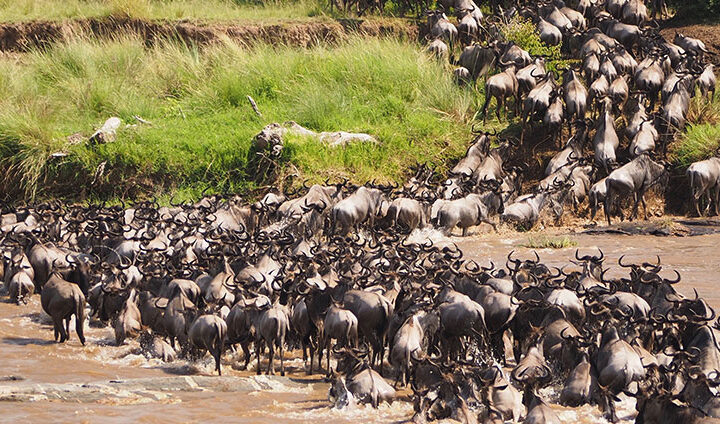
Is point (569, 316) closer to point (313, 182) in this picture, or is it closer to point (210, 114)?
point (313, 182)

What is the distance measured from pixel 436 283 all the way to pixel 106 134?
33.2 feet

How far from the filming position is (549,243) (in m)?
14.8

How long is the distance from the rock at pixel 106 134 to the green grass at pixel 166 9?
610 centimetres

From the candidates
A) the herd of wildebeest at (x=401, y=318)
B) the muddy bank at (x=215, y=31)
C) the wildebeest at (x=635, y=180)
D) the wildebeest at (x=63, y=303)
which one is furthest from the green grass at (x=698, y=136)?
the wildebeest at (x=63, y=303)

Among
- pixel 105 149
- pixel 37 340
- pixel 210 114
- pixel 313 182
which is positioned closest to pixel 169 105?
pixel 210 114

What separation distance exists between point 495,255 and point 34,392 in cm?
710

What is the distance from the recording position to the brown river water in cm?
Answer: 866

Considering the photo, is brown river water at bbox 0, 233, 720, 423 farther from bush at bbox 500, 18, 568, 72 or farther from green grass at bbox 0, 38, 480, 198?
bush at bbox 500, 18, 568, 72

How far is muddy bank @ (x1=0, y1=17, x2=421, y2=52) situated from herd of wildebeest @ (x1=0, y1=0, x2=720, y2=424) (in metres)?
5.74

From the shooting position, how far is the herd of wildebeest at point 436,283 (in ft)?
28.7

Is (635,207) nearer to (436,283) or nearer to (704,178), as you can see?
(704,178)

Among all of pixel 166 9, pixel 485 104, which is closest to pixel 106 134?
pixel 485 104

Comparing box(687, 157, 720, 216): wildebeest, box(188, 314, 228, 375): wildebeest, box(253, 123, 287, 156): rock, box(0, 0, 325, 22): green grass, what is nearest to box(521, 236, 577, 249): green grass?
box(687, 157, 720, 216): wildebeest

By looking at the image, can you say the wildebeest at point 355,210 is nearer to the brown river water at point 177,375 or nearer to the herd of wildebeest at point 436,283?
the herd of wildebeest at point 436,283
